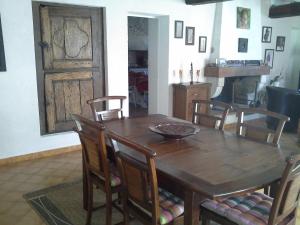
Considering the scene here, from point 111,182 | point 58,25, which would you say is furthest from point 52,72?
point 111,182

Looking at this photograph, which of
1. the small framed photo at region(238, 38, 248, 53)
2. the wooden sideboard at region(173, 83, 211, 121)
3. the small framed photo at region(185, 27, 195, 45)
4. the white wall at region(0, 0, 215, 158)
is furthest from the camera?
the small framed photo at region(238, 38, 248, 53)

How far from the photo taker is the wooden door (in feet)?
11.7

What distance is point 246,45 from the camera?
553 centimetres

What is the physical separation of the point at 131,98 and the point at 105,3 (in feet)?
10.5

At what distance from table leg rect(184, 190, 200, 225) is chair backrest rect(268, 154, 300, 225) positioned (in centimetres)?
37

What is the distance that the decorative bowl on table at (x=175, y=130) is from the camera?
2.07m

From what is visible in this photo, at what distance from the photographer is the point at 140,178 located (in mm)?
1577

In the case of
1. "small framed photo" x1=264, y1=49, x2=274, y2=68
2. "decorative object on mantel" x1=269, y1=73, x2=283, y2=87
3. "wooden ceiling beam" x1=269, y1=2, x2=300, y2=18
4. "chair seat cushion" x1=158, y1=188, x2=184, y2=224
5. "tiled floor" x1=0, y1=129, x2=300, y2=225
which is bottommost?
"tiled floor" x1=0, y1=129, x2=300, y2=225

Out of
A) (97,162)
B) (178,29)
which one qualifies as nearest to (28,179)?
(97,162)

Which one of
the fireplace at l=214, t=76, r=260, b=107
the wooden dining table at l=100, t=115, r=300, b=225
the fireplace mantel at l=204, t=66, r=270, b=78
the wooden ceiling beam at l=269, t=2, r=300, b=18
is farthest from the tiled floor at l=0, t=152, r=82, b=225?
the wooden ceiling beam at l=269, t=2, r=300, b=18

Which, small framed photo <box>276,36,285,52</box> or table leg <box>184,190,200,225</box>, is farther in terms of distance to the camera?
small framed photo <box>276,36,285,52</box>

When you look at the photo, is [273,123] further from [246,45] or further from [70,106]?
[70,106]

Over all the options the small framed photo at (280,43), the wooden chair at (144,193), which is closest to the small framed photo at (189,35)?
the small framed photo at (280,43)

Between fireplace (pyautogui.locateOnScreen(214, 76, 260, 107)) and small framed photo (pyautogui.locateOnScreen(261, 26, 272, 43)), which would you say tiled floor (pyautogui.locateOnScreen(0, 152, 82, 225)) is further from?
small framed photo (pyautogui.locateOnScreen(261, 26, 272, 43))
